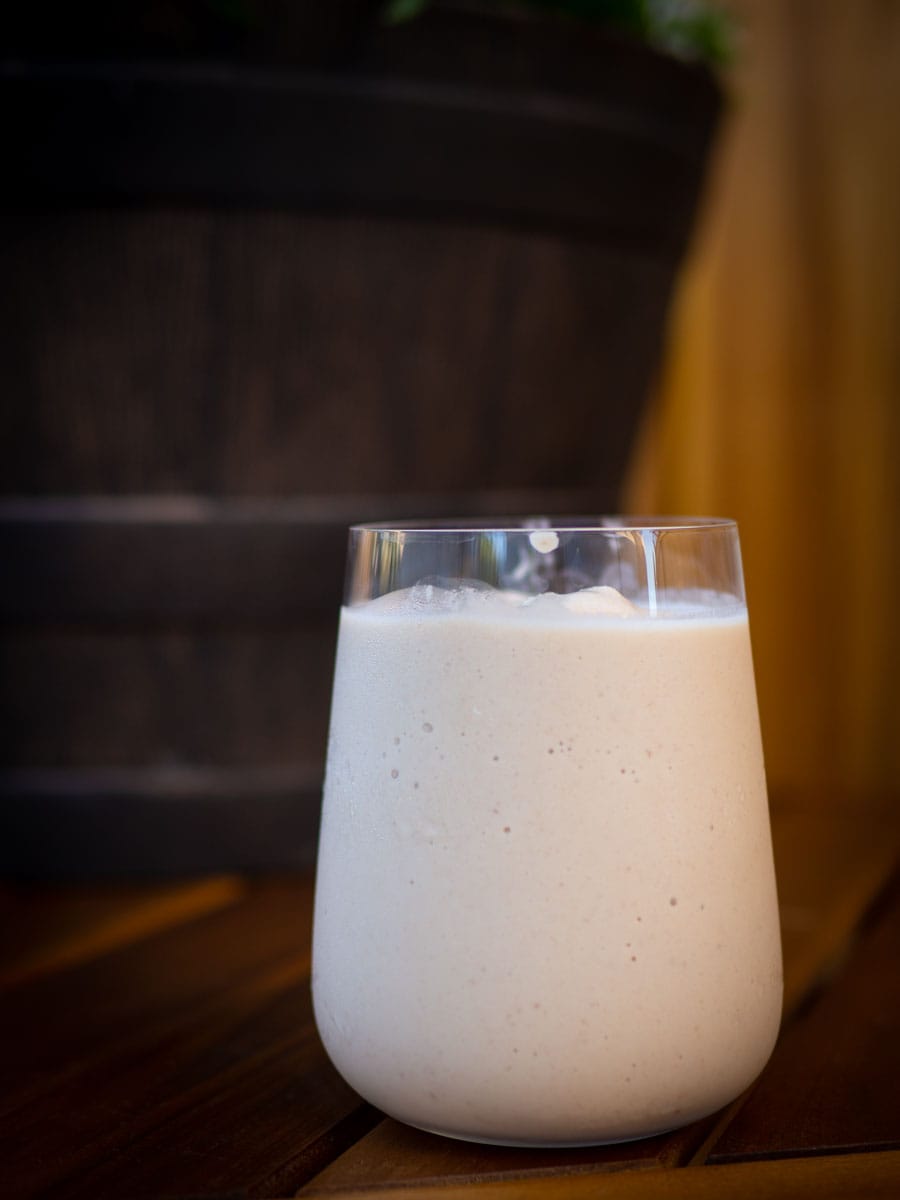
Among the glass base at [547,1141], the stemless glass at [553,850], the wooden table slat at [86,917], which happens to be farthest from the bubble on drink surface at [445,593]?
the wooden table slat at [86,917]

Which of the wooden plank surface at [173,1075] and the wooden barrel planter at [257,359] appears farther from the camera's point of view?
the wooden barrel planter at [257,359]

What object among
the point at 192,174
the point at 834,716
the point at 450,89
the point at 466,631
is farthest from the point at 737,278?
the point at 466,631

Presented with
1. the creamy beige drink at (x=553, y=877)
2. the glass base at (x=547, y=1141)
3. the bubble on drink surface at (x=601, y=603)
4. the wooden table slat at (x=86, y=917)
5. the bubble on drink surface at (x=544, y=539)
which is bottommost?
the wooden table slat at (x=86, y=917)

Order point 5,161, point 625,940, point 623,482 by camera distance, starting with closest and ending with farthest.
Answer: point 625,940 → point 5,161 → point 623,482

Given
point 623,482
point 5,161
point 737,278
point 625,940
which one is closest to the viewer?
point 625,940

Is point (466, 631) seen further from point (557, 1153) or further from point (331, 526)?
point (331, 526)

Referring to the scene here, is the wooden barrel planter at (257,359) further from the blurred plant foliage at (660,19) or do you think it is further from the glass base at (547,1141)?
the glass base at (547,1141)

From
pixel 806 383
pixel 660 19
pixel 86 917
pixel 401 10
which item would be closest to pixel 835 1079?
pixel 86 917
